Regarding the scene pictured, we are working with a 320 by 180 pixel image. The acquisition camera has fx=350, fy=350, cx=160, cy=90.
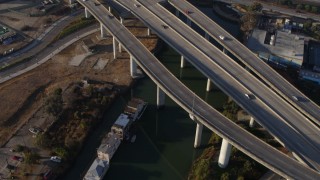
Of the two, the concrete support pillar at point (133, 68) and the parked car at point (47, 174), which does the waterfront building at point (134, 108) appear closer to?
the concrete support pillar at point (133, 68)

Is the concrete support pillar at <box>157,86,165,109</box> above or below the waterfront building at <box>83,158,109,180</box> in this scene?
above

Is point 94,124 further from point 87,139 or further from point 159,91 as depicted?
point 159,91

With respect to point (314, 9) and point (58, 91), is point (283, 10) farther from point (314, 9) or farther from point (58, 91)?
→ point (58, 91)

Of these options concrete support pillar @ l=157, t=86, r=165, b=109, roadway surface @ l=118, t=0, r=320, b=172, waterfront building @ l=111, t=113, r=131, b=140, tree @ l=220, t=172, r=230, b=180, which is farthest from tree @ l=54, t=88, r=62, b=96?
tree @ l=220, t=172, r=230, b=180

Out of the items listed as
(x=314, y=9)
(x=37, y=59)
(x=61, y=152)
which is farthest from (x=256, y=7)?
(x=61, y=152)

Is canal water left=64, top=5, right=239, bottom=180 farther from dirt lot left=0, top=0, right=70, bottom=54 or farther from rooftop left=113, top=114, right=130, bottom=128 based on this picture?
dirt lot left=0, top=0, right=70, bottom=54

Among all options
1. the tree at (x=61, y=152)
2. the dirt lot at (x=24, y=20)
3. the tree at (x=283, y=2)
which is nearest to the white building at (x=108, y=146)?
the tree at (x=61, y=152)
